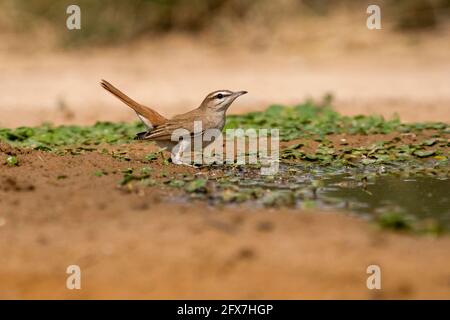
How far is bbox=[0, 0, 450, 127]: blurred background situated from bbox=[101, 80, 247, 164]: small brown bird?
A: 5.03 meters

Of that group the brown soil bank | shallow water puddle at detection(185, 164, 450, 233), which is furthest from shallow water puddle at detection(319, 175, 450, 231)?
the brown soil bank

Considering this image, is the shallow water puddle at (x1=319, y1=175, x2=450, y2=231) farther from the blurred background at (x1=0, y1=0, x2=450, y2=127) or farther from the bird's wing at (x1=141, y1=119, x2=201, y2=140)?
the blurred background at (x1=0, y1=0, x2=450, y2=127)

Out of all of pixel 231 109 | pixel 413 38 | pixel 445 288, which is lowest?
pixel 445 288

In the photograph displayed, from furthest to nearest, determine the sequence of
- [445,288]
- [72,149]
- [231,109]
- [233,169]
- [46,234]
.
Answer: [231,109]
[72,149]
[233,169]
[46,234]
[445,288]

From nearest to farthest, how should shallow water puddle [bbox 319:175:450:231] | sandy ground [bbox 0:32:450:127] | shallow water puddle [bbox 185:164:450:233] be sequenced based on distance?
shallow water puddle [bbox 319:175:450:231] → shallow water puddle [bbox 185:164:450:233] → sandy ground [bbox 0:32:450:127]

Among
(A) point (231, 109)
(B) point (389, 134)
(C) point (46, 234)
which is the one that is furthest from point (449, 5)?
(C) point (46, 234)

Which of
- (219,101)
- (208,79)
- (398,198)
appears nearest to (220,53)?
(208,79)

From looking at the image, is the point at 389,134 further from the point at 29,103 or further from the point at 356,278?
the point at 29,103

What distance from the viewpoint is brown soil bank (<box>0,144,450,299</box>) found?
6.21m

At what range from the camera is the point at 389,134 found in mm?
11688

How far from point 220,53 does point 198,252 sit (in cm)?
1450

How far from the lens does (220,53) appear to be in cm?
2080

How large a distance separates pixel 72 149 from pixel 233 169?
217 cm

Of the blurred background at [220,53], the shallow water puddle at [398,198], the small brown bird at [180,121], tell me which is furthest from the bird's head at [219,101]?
the blurred background at [220,53]
